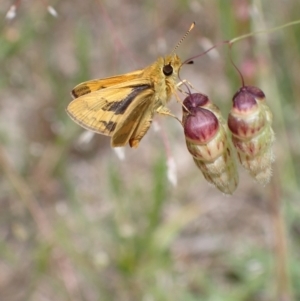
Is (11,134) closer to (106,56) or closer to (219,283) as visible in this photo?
(106,56)

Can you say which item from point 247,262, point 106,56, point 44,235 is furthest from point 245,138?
point 106,56

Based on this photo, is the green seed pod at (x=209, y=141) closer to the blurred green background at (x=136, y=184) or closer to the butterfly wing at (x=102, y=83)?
the butterfly wing at (x=102, y=83)

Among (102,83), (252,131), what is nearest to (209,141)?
(252,131)

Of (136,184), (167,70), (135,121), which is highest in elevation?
(167,70)

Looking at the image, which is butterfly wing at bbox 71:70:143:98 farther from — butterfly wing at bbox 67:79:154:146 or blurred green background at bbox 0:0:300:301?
blurred green background at bbox 0:0:300:301

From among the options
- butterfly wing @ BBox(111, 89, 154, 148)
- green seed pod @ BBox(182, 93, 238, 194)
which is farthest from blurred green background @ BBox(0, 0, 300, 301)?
green seed pod @ BBox(182, 93, 238, 194)

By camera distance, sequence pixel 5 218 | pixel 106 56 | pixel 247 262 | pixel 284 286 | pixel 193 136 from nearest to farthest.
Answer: pixel 193 136
pixel 284 286
pixel 247 262
pixel 5 218
pixel 106 56

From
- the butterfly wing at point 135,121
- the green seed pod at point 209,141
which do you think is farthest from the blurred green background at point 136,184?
the green seed pod at point 209,141

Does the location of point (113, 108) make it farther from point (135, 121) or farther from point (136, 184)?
point (136, 184)
